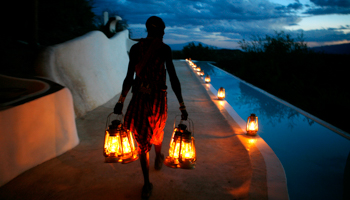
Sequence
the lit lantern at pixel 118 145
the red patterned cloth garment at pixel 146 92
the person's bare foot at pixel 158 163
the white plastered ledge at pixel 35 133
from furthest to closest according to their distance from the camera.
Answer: the person's bare foot at pixel 158 163, the white plastered ledge at pixel 35 133, the lit lantern at pixel 118 145, the red patterned cloth garment at pixel 146 92

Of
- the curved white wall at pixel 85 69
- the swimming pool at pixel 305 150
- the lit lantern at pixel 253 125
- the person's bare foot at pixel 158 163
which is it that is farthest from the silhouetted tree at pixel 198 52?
the person's bare foot at pixel 158 163

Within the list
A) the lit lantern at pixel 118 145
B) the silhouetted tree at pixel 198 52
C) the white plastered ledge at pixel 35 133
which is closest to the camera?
the lit lantern at pixel 118 145

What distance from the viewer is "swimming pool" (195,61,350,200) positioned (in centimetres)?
300

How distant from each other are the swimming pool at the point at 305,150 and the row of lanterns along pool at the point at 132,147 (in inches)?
54.4

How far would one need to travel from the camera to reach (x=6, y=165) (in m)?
2.78

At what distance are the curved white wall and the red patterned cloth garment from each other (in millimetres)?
3420

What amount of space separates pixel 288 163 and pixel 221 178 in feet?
4.40

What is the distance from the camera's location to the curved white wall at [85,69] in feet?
17.3

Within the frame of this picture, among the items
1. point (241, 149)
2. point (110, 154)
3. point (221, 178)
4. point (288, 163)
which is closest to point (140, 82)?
point (110, 154)

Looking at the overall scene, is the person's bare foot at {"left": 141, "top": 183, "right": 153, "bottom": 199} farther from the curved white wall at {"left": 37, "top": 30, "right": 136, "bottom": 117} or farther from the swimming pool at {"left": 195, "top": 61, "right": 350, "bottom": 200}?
the curved white wall at {"left": 37, "top": 30, "right": 136, "bottom": 117}

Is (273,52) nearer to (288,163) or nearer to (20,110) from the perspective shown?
(288,163)

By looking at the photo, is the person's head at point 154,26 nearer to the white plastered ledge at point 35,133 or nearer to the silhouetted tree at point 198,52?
the white plastered ledge at point 35,133

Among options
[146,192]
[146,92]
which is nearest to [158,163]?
[146,192]

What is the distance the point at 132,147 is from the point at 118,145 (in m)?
0.15
